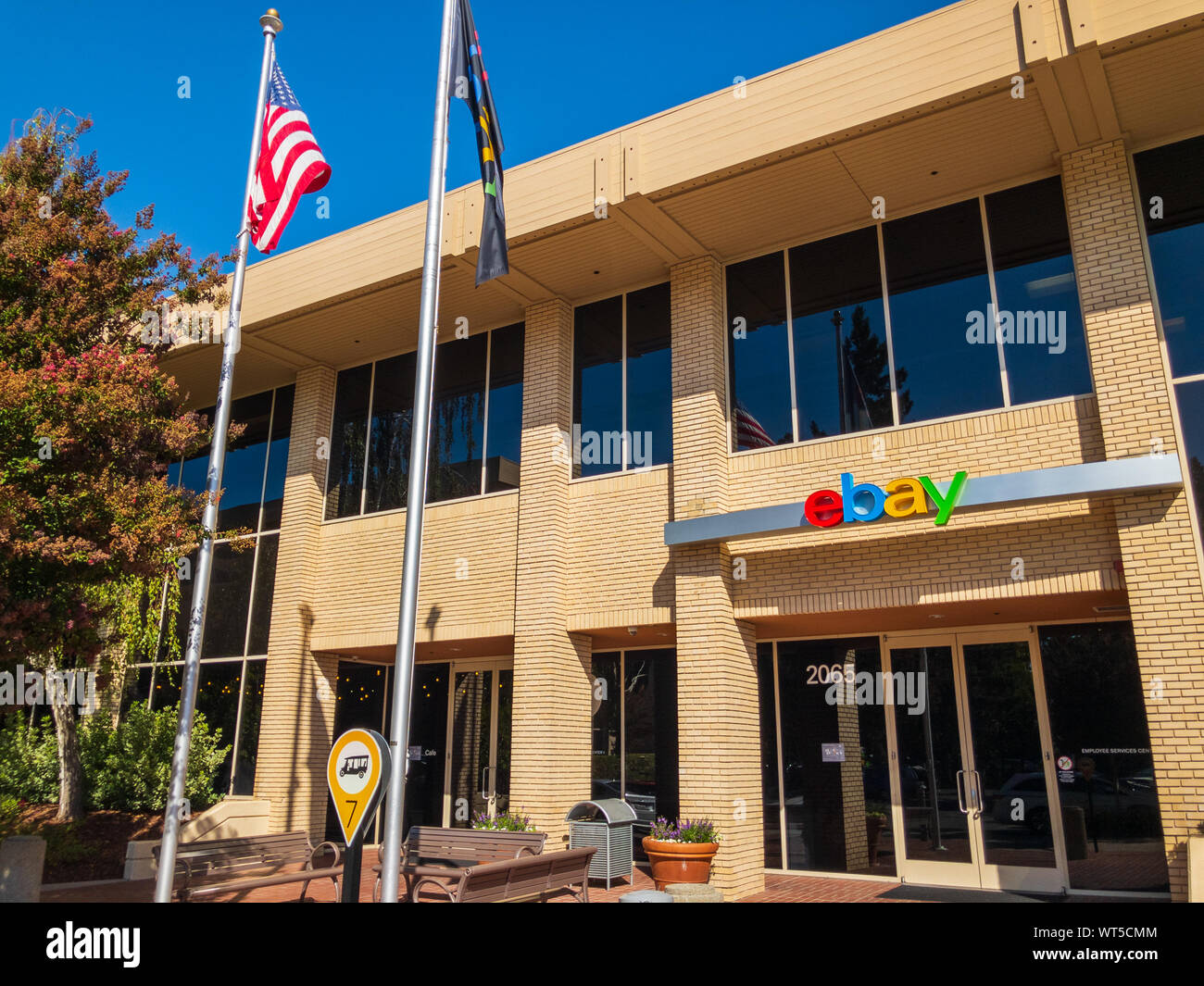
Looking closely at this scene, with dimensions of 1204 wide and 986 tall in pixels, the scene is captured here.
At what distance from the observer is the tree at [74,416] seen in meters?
8.12

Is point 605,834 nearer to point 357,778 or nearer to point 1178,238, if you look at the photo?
point 357,778

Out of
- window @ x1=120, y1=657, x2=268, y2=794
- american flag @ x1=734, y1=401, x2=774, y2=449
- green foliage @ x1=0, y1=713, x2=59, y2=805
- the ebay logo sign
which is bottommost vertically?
green foliage @ x1=0, y1=713, x2=59, y2=805

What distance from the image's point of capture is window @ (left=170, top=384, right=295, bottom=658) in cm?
1702

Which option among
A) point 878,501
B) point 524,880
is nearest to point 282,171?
point 878,501

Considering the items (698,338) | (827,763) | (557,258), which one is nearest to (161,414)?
(557,258)

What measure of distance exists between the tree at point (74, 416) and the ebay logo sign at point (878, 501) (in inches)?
273

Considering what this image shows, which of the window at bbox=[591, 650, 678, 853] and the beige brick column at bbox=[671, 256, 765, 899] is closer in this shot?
the beige brick column at bbox=[671, 256, 765, 899]

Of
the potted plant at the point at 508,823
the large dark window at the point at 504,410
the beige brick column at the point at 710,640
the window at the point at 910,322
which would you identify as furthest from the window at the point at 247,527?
the window at the point at 910,322

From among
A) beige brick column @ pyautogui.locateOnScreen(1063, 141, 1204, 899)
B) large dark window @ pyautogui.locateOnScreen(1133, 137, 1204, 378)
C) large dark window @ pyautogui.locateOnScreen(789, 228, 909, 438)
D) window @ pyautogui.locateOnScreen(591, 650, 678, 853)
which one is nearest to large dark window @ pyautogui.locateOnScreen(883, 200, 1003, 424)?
large dark window @ pyautogui.locateOnScreen(789, 228, 909, 438)

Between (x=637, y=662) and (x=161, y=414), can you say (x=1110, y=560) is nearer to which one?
(x=637, y=662)

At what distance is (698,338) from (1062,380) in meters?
4.70

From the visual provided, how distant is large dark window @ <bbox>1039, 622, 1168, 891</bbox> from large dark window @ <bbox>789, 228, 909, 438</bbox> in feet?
12.4

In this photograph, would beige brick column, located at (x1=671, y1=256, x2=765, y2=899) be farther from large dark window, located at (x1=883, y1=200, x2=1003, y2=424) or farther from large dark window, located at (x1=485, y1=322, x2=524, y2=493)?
large dark window, located at (x1=485, y1=322, x2=524, y2=493)
